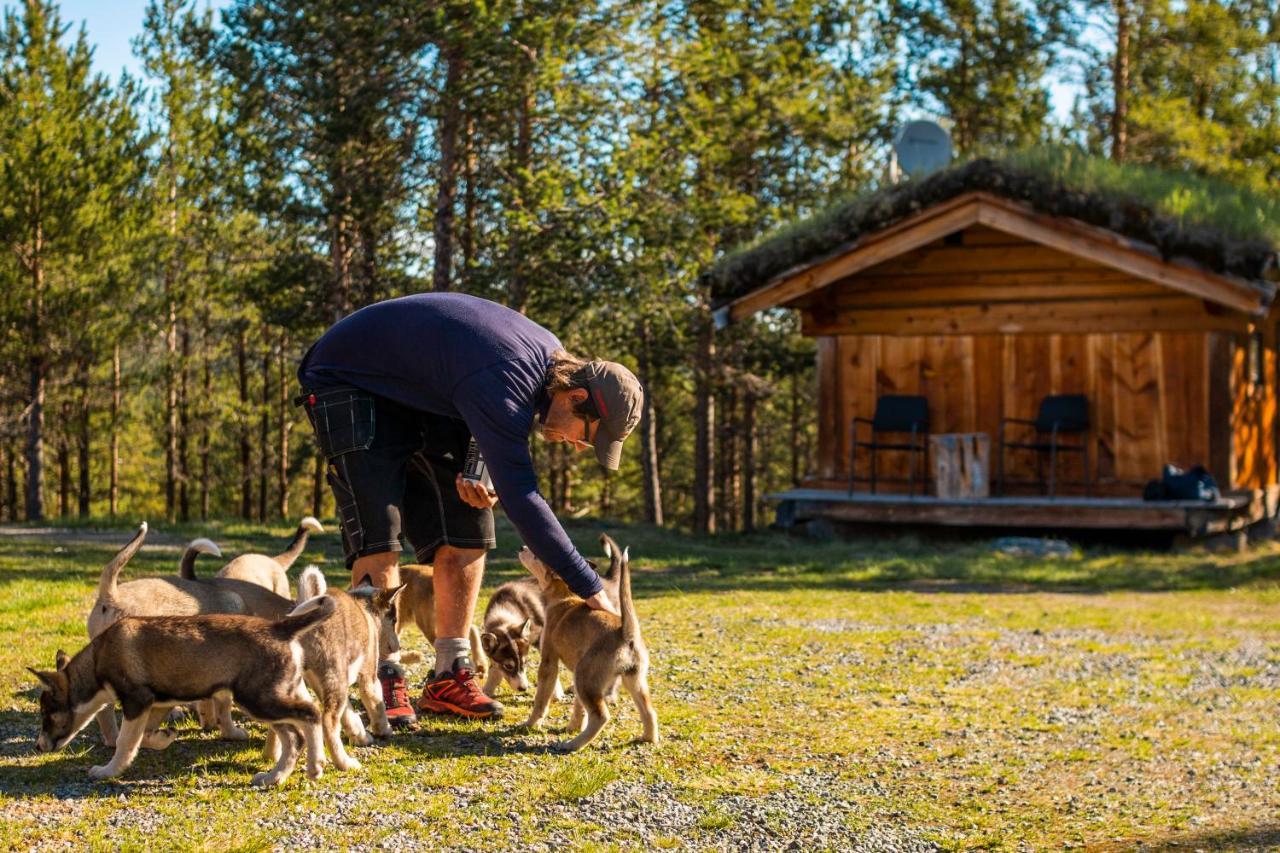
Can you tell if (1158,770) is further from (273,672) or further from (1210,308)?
(1210,308)

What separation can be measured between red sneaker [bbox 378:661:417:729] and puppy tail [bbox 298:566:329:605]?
0.70m

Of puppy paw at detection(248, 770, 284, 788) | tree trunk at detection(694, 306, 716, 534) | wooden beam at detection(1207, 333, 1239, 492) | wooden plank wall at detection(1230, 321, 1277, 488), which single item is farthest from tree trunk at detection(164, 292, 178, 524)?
puppy paw at detection(248, 770, 284, 788)

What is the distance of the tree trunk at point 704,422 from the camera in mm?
30844

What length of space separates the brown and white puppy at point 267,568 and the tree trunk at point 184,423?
30.2 m

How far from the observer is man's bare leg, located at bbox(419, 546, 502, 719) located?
21.9ft

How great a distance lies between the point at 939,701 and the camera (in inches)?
316

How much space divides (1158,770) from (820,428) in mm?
14019

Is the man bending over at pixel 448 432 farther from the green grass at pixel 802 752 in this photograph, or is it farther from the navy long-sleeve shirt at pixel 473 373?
the green grass at pixel 802 752

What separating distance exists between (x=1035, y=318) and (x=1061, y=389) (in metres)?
1.07

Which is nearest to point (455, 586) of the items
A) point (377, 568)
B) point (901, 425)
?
point (377, 568)

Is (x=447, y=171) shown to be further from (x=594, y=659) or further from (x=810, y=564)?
(x=594, y=659)

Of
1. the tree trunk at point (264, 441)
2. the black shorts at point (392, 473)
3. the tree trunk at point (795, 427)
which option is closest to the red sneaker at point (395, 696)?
the black shorts at point (392, 473)

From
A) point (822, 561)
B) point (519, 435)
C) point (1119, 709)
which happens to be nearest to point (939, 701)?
point (1119, 709)

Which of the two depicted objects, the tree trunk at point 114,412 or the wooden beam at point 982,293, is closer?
the wooden beam at point 982,293
